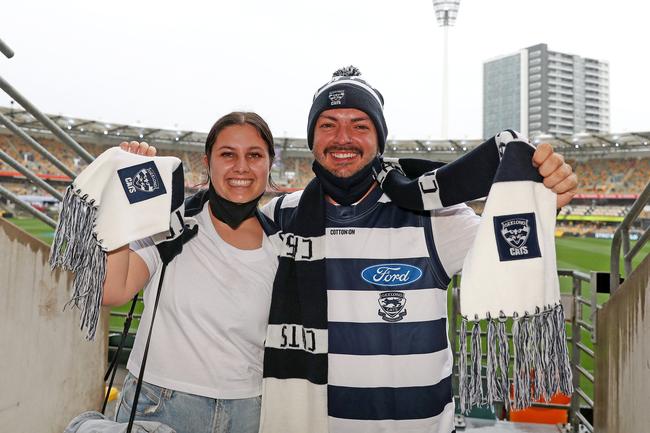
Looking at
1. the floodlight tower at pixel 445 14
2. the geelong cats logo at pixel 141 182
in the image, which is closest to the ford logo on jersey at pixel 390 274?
the geelong cats logo at pixel 141 182

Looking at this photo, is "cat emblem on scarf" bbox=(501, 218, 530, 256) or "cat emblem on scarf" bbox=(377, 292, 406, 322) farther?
"cat emblem on scarf" bbox=(377, 292, 406, 322)

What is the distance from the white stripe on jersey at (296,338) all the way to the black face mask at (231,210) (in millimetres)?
365

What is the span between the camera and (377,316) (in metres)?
1.52

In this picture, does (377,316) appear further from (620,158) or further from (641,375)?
(620,158)

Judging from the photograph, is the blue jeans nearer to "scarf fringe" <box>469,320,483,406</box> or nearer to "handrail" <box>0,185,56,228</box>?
"scarf fringe" <box>469,320,483,406</box>

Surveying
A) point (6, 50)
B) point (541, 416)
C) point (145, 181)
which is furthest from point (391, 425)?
point (541, 416)

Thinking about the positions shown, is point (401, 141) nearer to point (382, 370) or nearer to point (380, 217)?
point (380, 217)

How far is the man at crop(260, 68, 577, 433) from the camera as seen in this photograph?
1.51m

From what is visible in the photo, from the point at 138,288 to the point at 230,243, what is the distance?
318 mm

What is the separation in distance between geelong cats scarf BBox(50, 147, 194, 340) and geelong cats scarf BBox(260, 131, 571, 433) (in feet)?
1.39

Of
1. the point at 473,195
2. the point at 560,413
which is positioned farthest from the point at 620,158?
the point at 473,195

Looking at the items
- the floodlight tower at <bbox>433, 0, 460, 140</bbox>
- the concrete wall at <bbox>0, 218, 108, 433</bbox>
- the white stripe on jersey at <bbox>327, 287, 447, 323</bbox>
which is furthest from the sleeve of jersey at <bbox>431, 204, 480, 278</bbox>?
the floodlight tower at <bbox>433, 0, 460, 140</bbox>

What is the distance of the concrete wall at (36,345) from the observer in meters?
2.07

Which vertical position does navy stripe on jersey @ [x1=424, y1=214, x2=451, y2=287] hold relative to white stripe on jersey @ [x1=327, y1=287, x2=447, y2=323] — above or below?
above
